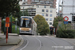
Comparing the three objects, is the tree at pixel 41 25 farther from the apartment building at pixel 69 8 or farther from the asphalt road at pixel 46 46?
the asphalt road at pixel 46 46

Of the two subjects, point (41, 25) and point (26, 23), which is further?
point (41, 25)

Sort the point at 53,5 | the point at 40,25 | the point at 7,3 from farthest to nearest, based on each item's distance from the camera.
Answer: the point at 53,5 → the point at 40,25 → the point at 7,3

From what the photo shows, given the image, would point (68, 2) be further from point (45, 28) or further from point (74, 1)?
point (45, 28)

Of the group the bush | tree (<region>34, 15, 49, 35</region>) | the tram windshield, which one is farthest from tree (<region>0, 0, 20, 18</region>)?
tree (<region>34, 15, 49, 35</region>)

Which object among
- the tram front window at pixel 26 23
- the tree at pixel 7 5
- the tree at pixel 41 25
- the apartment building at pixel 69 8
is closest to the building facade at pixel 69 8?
the apartment building at pixel 69 8

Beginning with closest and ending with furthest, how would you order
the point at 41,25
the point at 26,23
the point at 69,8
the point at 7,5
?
1. the point at 7,5
2. the point at 26,23
3. the point at 69,8
4. the point at 41,25

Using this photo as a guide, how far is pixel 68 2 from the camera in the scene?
44062 mm

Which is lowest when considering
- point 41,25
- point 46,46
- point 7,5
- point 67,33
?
point 41,25

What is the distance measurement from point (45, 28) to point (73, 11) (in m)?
21.6

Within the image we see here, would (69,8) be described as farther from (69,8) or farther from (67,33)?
(67,33)

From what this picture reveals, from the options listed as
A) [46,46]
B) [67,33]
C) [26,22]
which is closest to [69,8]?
[26,22]

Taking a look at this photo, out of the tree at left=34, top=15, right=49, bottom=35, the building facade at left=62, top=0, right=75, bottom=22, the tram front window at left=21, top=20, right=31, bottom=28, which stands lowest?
the tree at left=34, top=15, right=49, bottom=35

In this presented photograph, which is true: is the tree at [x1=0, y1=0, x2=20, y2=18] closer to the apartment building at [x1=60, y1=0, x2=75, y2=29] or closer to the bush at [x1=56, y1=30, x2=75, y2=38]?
the bush at [x1=56, y1=30, x2=75, y2=38]

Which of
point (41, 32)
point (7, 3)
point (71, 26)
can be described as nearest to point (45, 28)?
point (41, 32)
